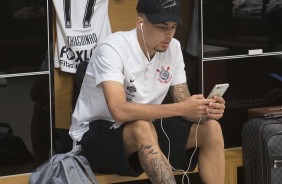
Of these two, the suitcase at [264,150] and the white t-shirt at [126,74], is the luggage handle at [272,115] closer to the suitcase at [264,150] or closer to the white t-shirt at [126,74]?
the suitcase at [264,150]

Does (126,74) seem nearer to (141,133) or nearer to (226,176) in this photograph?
(141,133)

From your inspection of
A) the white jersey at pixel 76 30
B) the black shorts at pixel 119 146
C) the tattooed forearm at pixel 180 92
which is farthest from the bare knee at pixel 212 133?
the white jersey at pixel 76 30

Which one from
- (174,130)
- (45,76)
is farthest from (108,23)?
(174,130)

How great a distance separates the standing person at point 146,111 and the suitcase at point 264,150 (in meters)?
0.40

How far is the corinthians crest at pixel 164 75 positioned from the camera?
4.00 meters

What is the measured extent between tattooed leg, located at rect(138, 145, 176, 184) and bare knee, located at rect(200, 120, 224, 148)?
→ 1.02 ft

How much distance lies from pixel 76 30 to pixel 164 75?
64 centimetres

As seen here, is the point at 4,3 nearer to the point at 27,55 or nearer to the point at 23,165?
the point at 27,55

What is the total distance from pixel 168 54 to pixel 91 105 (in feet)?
1.59

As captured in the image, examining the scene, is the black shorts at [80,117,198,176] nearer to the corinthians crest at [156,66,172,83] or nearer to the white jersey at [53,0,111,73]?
the corinthians crest at [156,66,172,83]

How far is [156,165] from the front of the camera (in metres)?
3.62

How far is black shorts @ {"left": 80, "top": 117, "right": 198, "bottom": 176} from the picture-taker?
3807mm

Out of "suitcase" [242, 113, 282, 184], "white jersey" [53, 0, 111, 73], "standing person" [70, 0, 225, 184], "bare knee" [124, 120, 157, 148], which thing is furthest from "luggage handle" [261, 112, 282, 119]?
"white jersey" [53, 0, 111, 73]

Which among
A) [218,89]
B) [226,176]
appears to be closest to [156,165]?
[218,89]
